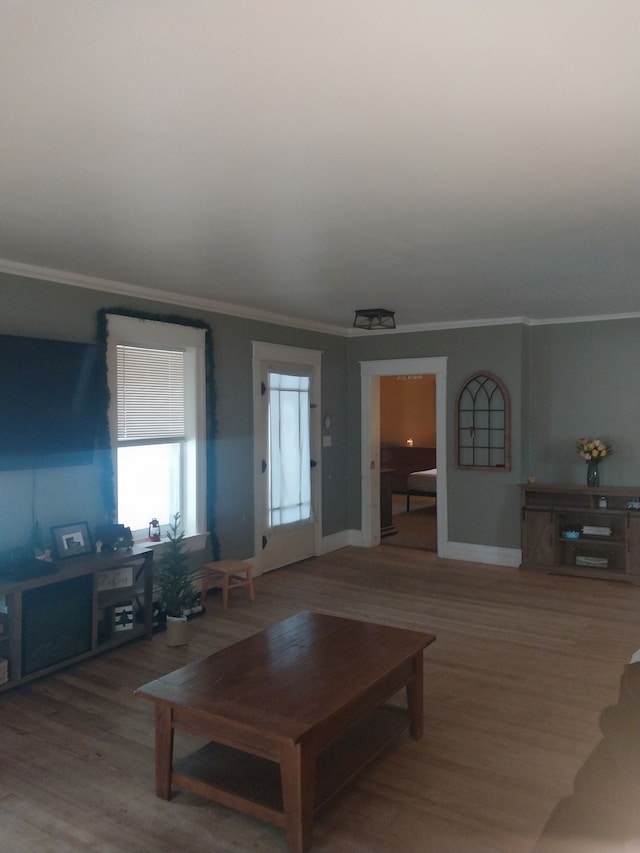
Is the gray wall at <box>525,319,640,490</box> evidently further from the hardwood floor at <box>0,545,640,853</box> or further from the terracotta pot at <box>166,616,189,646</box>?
the terracotta pot at <box>166,616,189,646</box>

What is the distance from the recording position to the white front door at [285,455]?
620 cm

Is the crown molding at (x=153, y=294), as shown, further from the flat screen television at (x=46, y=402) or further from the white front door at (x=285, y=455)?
the flat screen television at (x=46, y=402)

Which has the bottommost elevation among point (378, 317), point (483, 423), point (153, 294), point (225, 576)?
point (225, 576)

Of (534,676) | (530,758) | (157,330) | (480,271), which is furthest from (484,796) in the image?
(157,330)

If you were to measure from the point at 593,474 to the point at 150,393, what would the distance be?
13.8 feet

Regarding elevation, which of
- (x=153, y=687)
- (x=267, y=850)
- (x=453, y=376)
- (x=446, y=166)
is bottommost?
(x=267, y=850)

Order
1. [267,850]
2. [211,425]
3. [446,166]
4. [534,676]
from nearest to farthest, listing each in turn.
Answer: [267,850] → [446,166] → [534,676] → [211,425]

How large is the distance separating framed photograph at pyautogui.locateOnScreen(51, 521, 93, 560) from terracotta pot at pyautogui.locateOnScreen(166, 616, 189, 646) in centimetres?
74

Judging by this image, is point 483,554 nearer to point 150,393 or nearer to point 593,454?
point 593,454

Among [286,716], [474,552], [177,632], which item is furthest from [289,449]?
[286,716]

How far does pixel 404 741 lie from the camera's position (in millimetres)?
3139

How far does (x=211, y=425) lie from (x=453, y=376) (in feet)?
8.89

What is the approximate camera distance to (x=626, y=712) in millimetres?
2076

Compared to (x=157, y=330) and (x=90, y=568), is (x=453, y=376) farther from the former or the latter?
(x=90, y=568)
